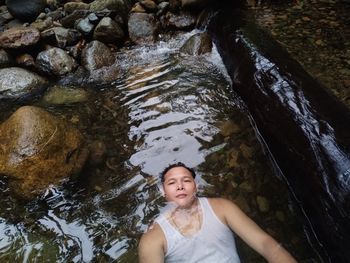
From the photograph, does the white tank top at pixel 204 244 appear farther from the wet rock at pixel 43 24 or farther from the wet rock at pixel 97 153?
the wet rock at pixel 43 24

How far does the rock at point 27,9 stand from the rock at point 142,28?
313 cm

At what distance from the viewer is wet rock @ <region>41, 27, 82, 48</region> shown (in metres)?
7.87

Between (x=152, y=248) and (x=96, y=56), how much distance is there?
5.46m

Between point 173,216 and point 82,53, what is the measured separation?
5.50 metres

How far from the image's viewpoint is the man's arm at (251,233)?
267cm

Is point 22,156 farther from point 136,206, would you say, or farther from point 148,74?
point 148,74

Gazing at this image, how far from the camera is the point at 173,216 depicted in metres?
3.06

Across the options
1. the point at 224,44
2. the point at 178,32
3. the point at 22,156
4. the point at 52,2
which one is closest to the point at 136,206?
the point at 22,156

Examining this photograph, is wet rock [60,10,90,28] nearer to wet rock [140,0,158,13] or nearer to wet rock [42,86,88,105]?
wet rock [140,0,158,13]

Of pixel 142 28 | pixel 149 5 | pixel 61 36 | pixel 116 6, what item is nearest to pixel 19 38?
pixel 61 36

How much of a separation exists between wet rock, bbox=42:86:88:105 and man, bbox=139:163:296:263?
3.66 meters

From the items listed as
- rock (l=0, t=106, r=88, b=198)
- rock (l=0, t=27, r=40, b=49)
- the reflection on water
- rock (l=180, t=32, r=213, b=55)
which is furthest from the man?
rock (l=0, t=27, r=40, b=49)

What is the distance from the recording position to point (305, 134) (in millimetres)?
3463

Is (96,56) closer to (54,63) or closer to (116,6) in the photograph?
(54,63)
